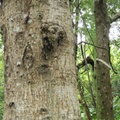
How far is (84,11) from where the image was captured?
4875 mm

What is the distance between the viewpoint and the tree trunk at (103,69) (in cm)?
368

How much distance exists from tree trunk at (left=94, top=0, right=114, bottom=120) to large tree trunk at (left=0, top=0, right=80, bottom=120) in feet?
7.80

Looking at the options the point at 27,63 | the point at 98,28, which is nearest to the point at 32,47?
the point at 27,63

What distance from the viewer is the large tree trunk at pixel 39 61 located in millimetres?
1033

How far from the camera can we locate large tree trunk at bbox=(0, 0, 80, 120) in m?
1.03

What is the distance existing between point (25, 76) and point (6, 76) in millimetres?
105

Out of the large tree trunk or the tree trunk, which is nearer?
the large tree trunk

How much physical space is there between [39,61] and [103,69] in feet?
9.50

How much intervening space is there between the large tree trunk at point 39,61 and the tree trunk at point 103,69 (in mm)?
2377

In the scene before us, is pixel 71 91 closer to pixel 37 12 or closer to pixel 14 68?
pixel 14 68

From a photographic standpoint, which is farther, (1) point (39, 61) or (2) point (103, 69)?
(2) point (103, 69)

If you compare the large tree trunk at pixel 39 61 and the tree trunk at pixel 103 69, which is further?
the tree trunk at pixel 103 69

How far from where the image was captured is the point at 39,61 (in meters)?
1.10

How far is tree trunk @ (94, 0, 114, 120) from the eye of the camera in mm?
3676
